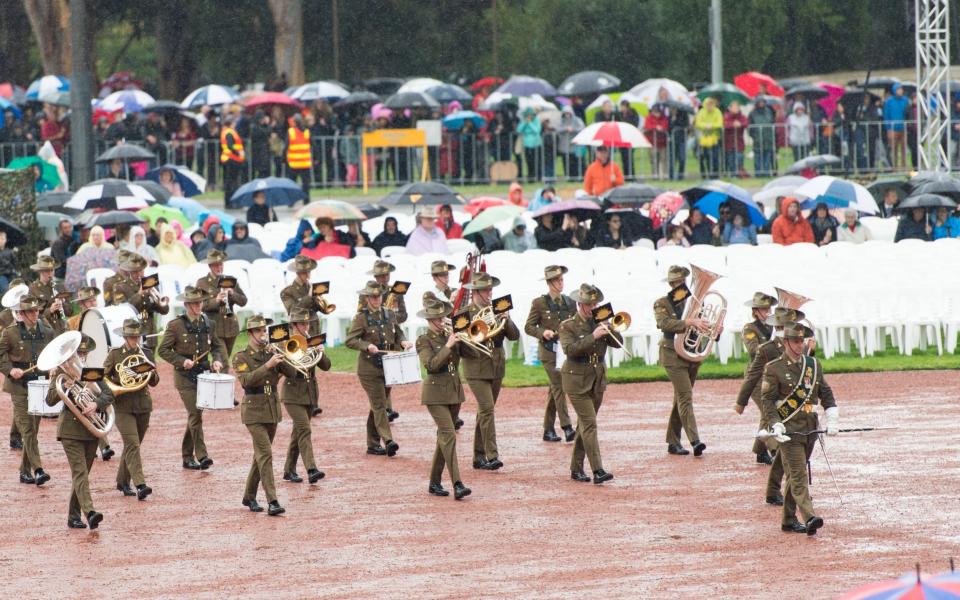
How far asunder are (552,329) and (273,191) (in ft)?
40.5

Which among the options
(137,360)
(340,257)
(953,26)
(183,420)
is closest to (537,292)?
(340,257)

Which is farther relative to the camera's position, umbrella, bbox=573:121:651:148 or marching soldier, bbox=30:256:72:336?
umbrella, bbox=573:121:651:148

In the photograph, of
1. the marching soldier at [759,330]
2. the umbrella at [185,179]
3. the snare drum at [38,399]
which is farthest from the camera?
the umbrella at [185,179]

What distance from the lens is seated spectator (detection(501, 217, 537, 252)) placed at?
24.3 m

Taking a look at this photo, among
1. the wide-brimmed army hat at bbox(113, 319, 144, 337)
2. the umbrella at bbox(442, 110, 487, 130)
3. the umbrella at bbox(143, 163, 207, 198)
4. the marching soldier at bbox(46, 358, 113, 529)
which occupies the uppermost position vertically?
the umbrella at bbox(442, 110, 487, 130)

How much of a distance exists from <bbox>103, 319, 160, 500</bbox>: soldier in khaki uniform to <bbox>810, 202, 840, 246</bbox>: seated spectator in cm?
1194

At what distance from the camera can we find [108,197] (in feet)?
85.3

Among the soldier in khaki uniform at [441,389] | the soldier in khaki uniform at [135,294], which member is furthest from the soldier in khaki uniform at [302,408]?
the soldier in khaki uniform at [135,294]

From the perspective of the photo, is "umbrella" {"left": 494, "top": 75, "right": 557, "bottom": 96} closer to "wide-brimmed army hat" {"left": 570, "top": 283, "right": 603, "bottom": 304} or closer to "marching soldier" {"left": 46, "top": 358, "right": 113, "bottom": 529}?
"wide-brimmed army hat" {"left": 570, "top": 283, "right": 603, "bottom": 304}

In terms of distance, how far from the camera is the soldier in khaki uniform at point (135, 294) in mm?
18359

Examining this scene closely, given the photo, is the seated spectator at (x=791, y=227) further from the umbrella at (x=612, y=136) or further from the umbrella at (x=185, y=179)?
the umbrella at (x=185, y=179)

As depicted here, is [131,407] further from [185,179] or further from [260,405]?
[185,179]

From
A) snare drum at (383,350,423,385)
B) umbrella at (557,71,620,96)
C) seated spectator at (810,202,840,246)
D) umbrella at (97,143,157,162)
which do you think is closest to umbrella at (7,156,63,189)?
umbrella at (97,143,157,162)

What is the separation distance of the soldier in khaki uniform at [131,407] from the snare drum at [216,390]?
1.37ft
